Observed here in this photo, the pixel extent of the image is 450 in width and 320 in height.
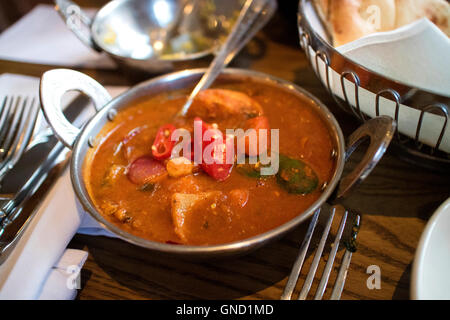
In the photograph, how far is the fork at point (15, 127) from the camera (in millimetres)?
1388

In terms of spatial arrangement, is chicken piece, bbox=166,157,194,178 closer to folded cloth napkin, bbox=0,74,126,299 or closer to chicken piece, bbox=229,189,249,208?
chicken piece, bbox=229,189,249,208

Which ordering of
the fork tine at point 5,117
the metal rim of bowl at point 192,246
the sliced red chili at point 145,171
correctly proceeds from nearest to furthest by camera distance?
the metal rim of bowl at point 192,246
the sliced red chili at point 145,171
the fork tine at point 5,117

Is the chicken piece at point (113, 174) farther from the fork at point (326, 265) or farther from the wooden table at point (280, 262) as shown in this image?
the fork at point (326, 265)

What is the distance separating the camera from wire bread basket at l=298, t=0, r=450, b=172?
1073 mm

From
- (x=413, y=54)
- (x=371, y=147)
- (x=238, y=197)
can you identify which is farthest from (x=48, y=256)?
(x=413, y=54)

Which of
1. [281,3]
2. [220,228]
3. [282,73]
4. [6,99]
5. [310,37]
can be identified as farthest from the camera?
[281,3]

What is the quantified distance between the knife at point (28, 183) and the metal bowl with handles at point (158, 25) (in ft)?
2.38

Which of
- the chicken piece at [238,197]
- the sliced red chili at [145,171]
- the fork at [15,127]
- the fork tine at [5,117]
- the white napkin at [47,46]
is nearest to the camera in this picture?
the chicken piece at [238,197]

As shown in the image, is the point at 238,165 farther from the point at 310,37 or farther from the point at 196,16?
the point at 196,16

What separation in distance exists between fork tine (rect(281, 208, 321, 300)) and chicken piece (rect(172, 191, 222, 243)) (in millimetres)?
297

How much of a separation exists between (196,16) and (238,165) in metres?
1.48

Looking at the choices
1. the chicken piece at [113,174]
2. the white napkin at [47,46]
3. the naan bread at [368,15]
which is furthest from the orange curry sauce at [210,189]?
the white napkin at [47,46]

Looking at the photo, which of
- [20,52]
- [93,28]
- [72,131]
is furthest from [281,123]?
[20,52]

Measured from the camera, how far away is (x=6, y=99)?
1.68m
